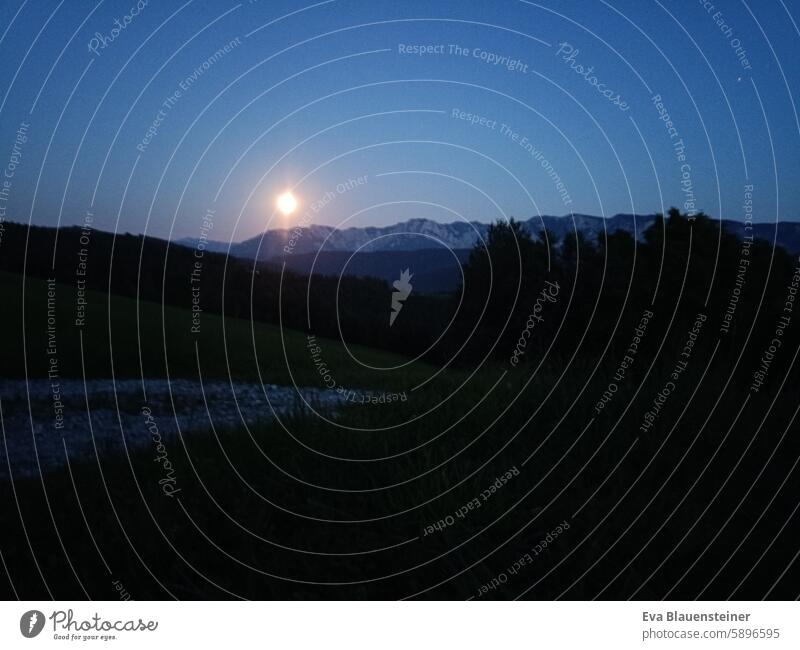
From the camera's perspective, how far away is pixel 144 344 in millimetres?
11859

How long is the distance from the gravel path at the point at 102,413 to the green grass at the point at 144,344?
0.31m

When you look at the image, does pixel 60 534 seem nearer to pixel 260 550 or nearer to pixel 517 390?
pixel 260 550

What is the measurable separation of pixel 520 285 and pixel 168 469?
18.0ft

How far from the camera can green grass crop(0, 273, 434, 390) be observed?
849 cm

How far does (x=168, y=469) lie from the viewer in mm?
3977

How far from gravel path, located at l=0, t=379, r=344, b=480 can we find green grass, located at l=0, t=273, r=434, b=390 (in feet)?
1.03

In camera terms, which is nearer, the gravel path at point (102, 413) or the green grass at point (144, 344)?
the gravel path at point (102, 413)

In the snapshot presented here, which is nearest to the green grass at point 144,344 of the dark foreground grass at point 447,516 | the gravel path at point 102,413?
the gravel path at point 102,413

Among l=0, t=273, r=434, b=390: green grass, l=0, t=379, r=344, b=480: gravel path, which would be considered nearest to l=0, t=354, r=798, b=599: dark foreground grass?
l=0, t=379, r=344, b=480: gravel path

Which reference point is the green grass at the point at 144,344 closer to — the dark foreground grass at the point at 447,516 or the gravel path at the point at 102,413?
the gravel path at the point at 102,413

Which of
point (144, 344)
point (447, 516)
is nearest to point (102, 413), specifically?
point (144, 344)

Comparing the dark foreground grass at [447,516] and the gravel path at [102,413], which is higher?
the dark foreground grass at [447,516]

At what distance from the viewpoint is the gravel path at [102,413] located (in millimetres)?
6398

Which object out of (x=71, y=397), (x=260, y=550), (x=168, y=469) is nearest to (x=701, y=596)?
(x=260, y=550)
